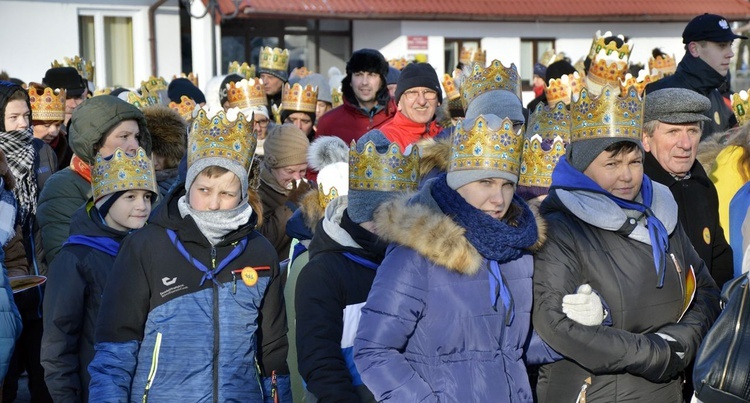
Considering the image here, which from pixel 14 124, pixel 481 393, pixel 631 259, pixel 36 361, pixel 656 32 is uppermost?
pixel 656 32

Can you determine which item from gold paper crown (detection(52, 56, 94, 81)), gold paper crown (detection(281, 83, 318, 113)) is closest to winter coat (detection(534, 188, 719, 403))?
gold paper crown (detection(281, 83, 318, 113))

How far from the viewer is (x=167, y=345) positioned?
4.71m

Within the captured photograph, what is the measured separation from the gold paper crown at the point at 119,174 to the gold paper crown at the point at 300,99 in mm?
Answer: 5020

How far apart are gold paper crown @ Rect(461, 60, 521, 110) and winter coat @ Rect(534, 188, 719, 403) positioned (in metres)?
3.01

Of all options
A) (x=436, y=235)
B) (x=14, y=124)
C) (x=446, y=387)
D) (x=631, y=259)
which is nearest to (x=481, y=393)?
(x=446, y=387)

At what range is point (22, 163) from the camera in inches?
304

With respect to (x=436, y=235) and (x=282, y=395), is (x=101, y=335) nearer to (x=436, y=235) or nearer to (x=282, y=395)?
(x=282, y=395)

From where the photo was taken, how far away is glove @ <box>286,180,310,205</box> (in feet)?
25.3

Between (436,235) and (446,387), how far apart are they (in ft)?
1.78

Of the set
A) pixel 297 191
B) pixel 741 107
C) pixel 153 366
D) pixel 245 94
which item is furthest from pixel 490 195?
pixel 245 94

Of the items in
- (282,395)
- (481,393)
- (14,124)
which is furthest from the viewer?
(14,124)

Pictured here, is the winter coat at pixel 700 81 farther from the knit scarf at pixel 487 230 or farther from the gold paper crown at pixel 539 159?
the knit scarf at pixel 487 230

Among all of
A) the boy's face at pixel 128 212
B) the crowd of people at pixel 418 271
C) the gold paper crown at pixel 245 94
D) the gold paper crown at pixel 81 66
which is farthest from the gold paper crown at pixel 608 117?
the gold paper crown at pixel 81 66

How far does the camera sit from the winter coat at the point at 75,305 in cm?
557
